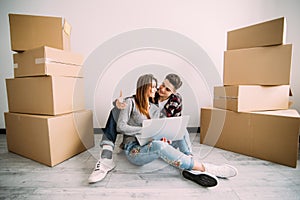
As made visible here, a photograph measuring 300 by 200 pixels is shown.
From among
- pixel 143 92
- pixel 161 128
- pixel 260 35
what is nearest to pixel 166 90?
pixel 143 92

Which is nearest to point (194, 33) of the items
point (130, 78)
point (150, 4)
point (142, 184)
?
point (150, 4)

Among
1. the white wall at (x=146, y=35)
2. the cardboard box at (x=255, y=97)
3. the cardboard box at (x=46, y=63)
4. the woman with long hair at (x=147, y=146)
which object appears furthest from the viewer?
the white wall at (x=146, y=35)

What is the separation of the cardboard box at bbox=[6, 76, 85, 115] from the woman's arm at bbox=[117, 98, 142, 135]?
1.28 ft

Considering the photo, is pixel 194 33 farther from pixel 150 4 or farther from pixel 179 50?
pixel 150 4

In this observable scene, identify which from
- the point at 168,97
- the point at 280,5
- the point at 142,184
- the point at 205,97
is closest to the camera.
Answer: the point at 142,184

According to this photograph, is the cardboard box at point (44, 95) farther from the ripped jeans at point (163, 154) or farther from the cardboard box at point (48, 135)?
the ripped jeans at point (163, 154)

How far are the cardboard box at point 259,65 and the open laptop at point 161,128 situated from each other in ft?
1.81

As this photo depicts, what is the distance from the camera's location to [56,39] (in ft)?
3.37

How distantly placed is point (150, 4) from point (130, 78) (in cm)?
67

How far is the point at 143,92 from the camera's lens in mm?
934

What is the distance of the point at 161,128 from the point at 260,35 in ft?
2.85

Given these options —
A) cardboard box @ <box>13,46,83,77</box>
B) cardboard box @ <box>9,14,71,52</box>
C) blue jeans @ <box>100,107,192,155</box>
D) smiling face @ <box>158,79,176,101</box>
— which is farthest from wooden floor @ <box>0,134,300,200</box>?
cardboard box @ <box>9,14,71,52</box>

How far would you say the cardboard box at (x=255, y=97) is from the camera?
1053 mm

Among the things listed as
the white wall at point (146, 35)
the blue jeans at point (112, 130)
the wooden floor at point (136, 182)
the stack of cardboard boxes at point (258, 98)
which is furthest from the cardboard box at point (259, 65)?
the blue jeans at point (112, 130)
